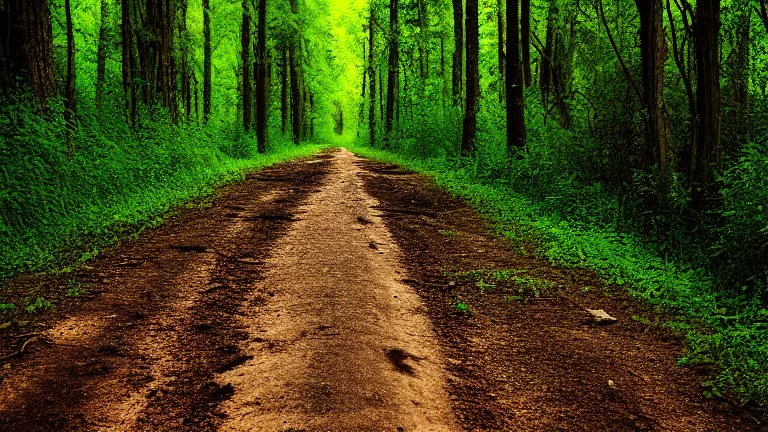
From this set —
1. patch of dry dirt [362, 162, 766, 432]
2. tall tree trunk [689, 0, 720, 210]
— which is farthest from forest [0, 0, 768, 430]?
patch of dry dirt [362, 162, 766, 432]

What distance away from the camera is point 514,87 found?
1536 cm

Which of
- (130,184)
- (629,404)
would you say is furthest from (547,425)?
(130,184)

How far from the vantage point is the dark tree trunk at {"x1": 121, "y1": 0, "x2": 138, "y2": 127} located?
1555 cm

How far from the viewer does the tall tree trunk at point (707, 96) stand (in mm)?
8289

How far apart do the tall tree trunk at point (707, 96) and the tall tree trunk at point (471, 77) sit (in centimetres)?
1163

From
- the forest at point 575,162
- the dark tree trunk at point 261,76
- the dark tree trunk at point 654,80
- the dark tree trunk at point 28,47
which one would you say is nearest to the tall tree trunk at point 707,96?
the forest at point 575,162

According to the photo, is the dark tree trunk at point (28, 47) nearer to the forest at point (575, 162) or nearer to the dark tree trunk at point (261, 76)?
the forest at point (575, 162)

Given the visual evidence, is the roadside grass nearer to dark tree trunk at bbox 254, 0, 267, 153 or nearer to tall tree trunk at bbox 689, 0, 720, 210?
tall tree trunk at bbox 689, 0, 720, 210

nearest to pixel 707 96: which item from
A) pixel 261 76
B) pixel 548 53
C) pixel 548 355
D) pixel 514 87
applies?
pixel 548 355

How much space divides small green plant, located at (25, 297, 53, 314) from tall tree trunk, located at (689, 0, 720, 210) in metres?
8.15

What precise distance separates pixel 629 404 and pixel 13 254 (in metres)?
7.31

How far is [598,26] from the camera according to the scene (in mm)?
15539

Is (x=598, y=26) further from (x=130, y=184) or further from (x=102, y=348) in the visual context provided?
(x=102, y=348)

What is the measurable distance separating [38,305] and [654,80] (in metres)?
8.99
